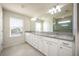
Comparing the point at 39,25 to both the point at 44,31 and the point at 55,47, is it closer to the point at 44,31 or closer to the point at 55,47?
the point at 44,31

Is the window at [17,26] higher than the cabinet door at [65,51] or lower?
higher

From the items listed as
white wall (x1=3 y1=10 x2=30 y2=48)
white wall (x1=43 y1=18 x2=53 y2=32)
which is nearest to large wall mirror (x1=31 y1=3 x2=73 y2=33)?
white wall (x1=43 y1=18 x2=53 y2=32)

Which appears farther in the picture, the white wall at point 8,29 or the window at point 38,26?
the window at point 38,26

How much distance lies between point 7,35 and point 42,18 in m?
1.39

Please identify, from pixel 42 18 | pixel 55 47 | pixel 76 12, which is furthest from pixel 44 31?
pixel 76 12

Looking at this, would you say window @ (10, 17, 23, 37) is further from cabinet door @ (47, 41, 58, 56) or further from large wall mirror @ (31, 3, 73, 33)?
cabinet door @ (47, 41, 58, 56)

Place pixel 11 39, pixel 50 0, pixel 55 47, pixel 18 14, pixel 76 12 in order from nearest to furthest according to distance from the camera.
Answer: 1. pixel 50 0
2. pixel 76 12
3. pixel 55 47
4. pixel 18 14
5. pixel 11 39

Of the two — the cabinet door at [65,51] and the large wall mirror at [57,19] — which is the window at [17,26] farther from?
the cabinet door at [65,51]

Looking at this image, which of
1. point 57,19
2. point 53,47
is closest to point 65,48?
point 53,47

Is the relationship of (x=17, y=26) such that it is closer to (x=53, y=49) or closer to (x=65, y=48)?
(x=53, y=49)

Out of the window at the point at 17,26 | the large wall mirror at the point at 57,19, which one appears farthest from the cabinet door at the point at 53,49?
the window at the point at 17,26

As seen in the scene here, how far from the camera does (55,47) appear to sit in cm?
163

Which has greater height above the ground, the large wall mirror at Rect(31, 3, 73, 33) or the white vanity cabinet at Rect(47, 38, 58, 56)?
the large wall mirror at Rect(31, 3, 73, 33)

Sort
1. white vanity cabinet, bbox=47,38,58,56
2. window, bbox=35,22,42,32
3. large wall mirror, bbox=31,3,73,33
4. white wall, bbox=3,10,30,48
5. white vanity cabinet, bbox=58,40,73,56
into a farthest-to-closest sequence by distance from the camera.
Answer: window, bbox=35,22,42,32 → white wall, bbox=3,10,30,48 → large wall mirror, bbox=31,3,73,33 → white vanity cabinet, bbox=47,38,58,56 → white vanity cabinet, bbox=58,40,73,56
